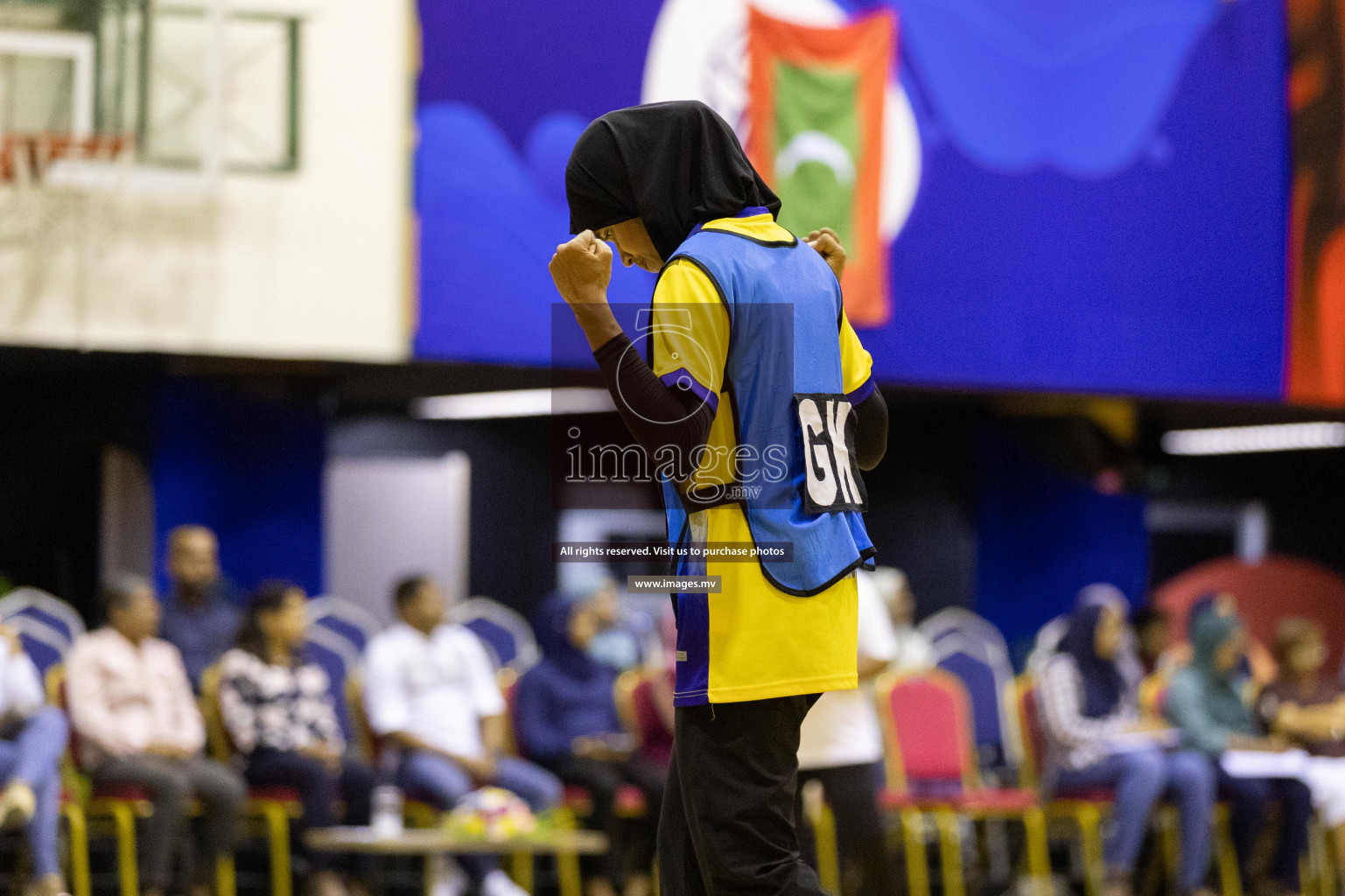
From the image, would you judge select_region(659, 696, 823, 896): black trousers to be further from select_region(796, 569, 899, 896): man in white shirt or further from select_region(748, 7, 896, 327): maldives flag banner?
select_region(748, 7, 896, 327): maldives flag banner

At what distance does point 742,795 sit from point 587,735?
4593mm

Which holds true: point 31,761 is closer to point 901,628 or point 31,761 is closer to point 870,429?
point 870,429

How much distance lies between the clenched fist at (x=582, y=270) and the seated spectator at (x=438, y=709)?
4.08 metres

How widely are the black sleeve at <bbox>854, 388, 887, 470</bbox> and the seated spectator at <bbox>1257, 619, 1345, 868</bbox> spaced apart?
17.3 ft

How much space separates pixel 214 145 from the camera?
19.6 feet

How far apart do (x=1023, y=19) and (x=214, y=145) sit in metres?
4.33

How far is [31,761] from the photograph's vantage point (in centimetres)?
474

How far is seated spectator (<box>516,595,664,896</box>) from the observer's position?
5.92 m

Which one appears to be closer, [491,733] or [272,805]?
[272,805]

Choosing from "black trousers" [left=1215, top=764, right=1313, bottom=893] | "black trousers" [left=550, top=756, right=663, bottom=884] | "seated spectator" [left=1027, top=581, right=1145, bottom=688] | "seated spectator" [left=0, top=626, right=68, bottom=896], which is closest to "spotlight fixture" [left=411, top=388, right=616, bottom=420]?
Answer: "seated spectator" [left=1027, top=581, right=1145, bottom=688]

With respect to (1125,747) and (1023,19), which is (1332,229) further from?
(1125,747)

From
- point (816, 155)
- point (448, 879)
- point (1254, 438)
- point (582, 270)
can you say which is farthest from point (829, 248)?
point (1254, 438)

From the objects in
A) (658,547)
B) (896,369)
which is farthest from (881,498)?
(658,547)

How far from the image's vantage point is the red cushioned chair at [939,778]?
607 centimetres
